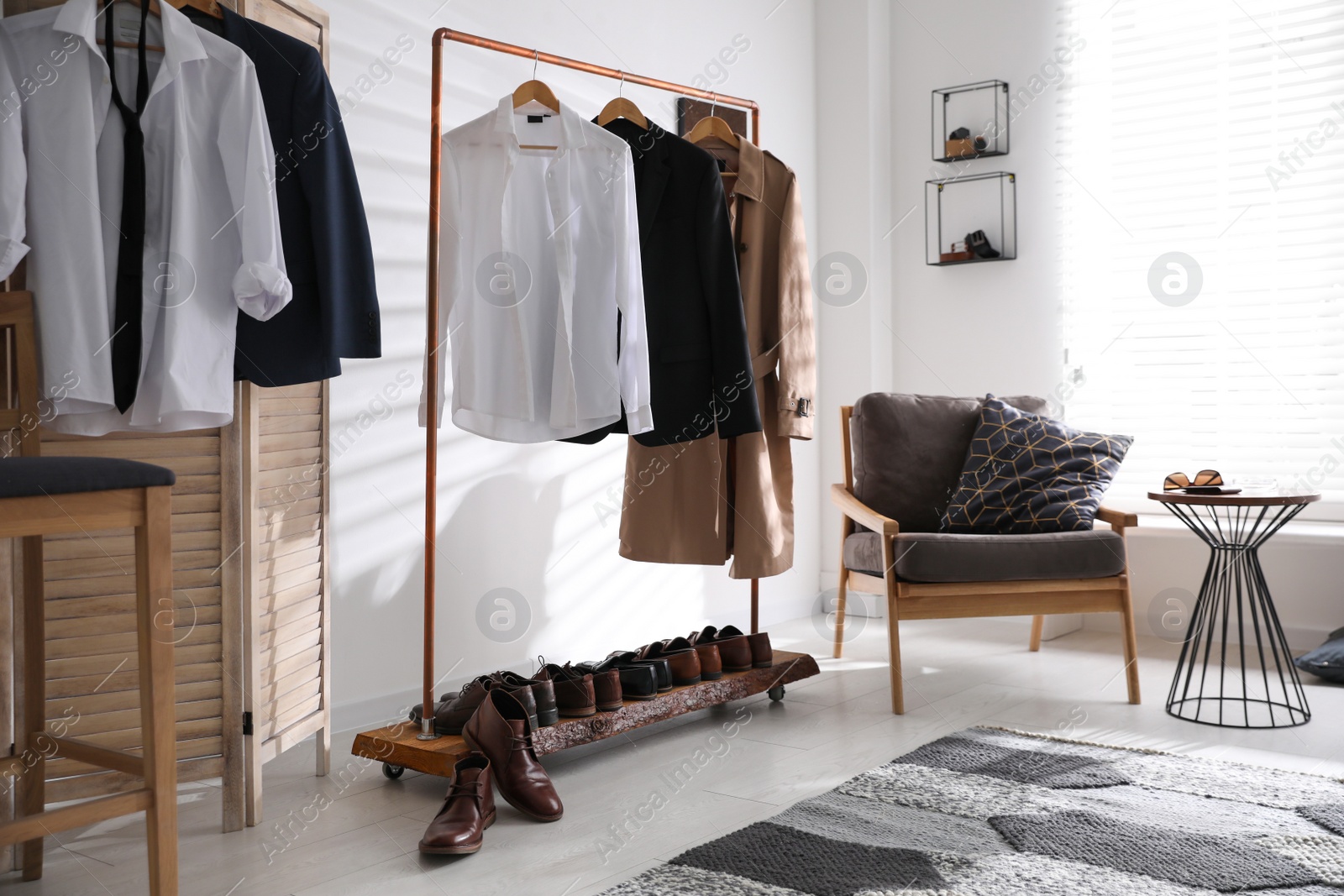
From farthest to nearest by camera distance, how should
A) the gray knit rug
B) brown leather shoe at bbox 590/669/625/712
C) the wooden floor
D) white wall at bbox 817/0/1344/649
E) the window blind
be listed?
white wall at bbox 817/0/1344/649
the window blind
brown leather shoe at bbox 590/669/625/712
the wooden floor
the gray knit rug

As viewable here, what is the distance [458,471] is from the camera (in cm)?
313

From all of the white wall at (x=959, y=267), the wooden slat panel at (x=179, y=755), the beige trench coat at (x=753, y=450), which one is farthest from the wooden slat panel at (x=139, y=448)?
the white wall at (x=959, y=267)

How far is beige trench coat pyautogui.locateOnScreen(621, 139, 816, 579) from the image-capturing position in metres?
2.80

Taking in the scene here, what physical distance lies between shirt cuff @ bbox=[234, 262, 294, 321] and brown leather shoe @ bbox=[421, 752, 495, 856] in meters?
0.97

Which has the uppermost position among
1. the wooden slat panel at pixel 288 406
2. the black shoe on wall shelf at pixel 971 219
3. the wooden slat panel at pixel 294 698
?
the black shoe on wall shelf at pixel 971 219

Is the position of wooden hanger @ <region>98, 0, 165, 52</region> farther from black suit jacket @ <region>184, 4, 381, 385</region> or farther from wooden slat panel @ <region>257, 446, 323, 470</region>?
wooden slat panel @ <region>257, 446, 323, 470</region>

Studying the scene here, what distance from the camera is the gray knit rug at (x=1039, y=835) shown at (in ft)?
5.77

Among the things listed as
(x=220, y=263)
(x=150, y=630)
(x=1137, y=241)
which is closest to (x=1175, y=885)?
(x=150, y=630)

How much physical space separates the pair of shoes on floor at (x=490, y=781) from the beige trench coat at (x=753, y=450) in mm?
739

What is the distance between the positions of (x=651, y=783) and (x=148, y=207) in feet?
5.09

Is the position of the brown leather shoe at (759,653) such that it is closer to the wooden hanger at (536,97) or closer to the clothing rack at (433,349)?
the clothing rack at (433,349)

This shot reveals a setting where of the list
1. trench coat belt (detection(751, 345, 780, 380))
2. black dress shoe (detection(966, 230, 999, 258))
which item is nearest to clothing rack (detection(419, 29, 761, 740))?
trench coat belt (detection(751, 345, 780, 380))

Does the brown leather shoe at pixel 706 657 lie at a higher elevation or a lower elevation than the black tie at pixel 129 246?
lower

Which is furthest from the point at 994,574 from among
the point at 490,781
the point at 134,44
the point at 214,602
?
the point at 134,44
